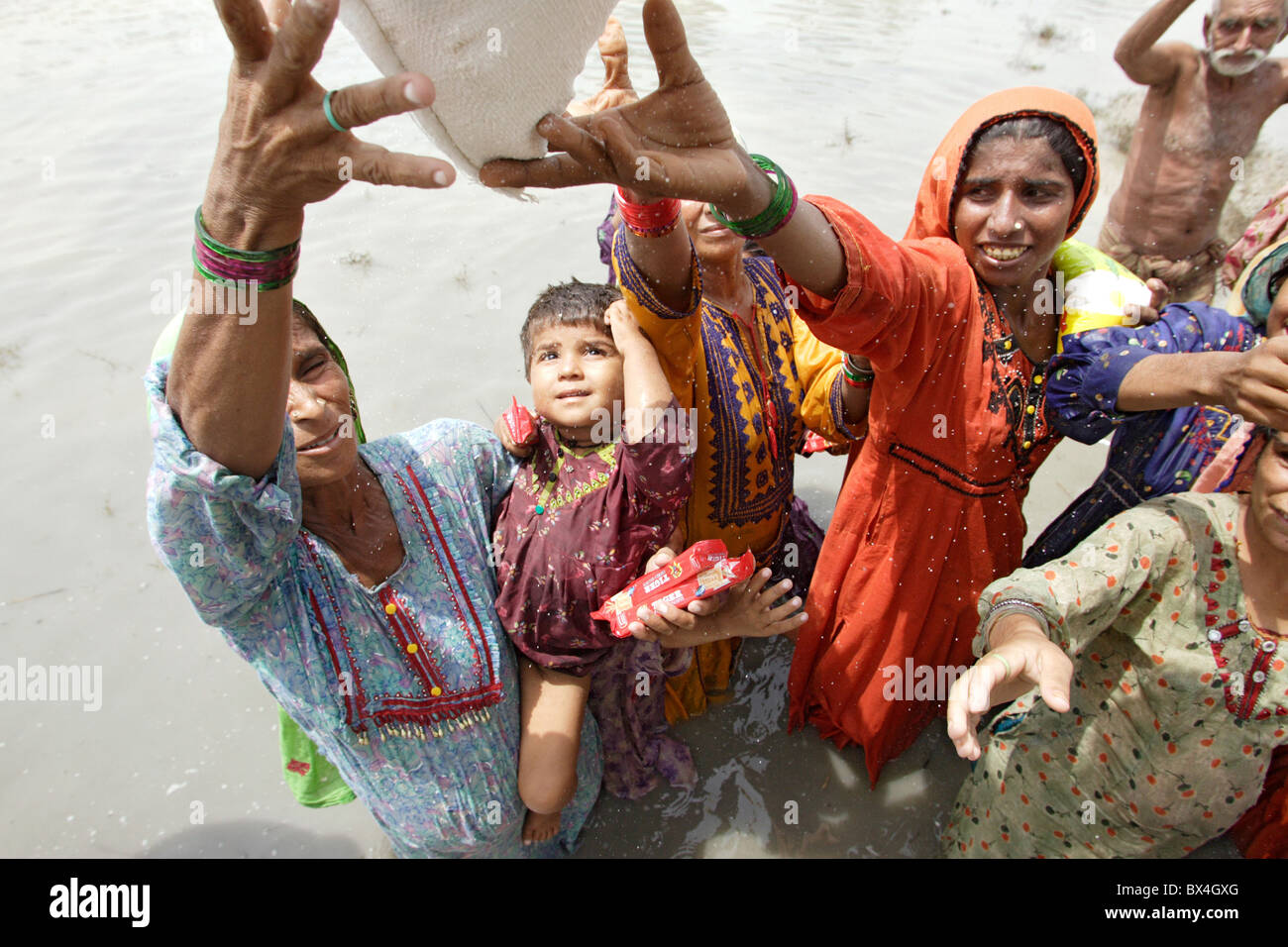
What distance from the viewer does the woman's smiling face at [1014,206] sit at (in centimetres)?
204

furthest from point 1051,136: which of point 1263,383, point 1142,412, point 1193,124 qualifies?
point 1193,124

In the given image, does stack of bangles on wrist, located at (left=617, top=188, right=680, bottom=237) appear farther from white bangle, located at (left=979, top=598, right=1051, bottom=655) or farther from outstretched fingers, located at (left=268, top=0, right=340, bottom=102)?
white bangle, located at (left=979, top=598, right=1051, bottom=655)

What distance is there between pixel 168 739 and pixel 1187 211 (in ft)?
20.8

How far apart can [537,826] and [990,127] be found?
2534mm

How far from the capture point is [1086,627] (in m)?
1.76

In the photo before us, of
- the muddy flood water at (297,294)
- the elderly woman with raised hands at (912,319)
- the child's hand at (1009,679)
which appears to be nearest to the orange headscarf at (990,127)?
the elderly woman with raised hands at (912,319)

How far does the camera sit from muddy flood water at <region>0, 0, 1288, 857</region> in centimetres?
308

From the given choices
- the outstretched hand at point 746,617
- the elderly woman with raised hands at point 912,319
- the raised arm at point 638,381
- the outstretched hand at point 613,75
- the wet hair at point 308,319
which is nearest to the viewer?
the elderly woman with raised hands at point 912,319

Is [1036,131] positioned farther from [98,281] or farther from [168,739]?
[98,281]

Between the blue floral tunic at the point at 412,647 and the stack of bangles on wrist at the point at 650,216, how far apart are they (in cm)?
84

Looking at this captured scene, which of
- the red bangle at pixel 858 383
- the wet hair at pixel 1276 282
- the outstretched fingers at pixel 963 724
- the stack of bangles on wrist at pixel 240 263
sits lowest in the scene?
Result: the outstretched fingers at pixel 963 724

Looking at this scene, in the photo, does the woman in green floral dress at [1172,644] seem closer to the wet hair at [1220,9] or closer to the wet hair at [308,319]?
the wet hair at [308,319]

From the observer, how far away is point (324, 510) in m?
1.90

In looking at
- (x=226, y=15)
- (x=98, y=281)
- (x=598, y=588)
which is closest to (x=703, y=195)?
(x=226, y=15)
